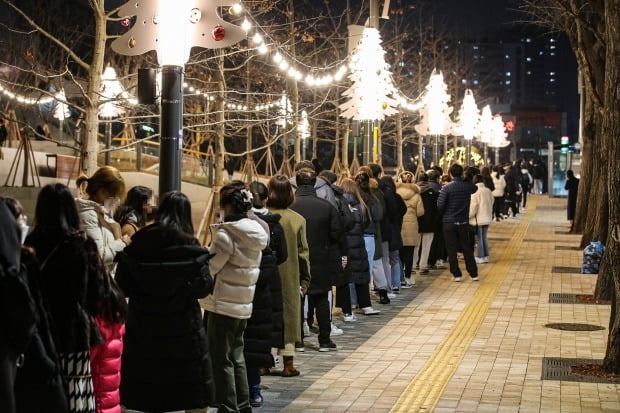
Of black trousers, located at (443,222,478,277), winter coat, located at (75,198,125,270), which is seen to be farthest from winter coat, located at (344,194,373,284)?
winter coat, located at (75,198,125,270)

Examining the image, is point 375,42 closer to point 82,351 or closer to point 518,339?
point 518,339

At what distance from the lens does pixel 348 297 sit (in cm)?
1427

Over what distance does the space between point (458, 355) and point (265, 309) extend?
356 centimetres

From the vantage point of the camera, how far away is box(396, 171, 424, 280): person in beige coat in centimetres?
1869

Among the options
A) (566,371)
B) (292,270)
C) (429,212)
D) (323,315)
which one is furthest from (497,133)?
(292,270)

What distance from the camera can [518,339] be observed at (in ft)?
43.2

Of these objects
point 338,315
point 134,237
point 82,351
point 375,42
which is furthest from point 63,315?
point 375,42

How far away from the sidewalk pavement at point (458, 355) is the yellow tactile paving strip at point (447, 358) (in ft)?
0.03

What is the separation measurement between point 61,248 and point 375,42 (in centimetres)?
1492

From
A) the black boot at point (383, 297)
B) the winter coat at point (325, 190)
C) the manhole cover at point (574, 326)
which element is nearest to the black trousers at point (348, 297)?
the black boot at point (383, 297)

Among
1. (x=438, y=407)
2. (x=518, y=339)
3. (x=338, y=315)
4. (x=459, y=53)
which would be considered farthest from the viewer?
(x=459, y=53)

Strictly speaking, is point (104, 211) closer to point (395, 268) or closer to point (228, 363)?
point (228, 363)

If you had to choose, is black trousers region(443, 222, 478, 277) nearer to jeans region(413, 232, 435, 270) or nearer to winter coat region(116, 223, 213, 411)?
jeans region(413, 232, 435, 270)

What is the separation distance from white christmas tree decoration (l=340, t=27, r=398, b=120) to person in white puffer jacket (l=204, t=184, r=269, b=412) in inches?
476
